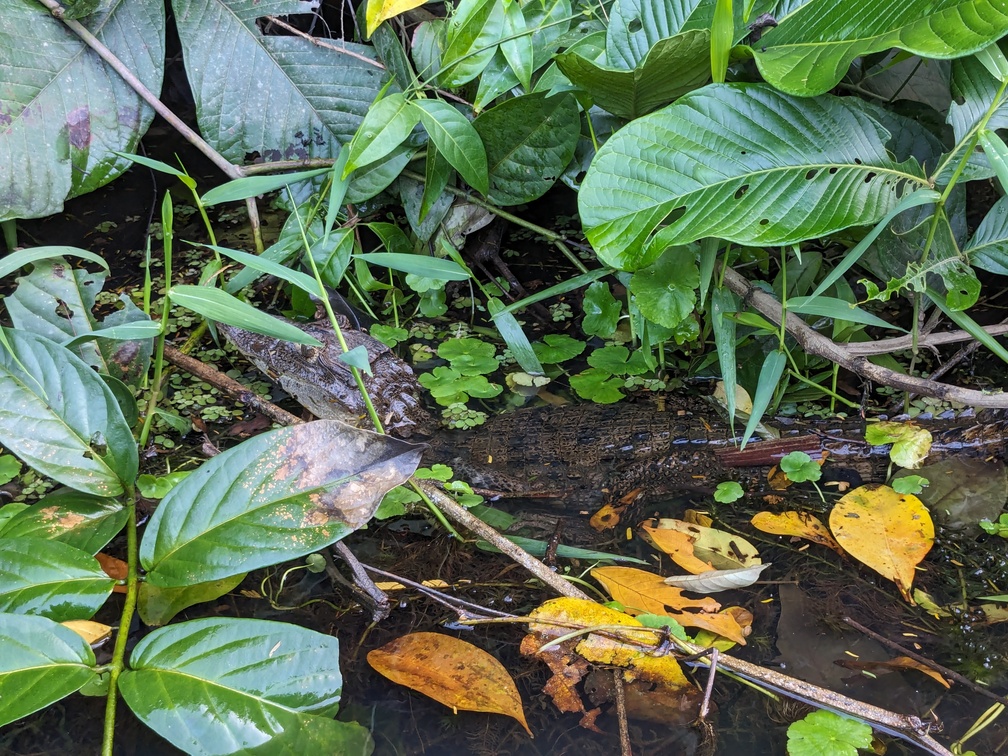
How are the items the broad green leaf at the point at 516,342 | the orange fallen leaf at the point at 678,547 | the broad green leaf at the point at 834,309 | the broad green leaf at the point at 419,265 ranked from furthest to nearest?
the broad green leaf at the point at 516,342 < the broad green leaf at the point at 419,265 < the broad green leaf at the point at 834,309 < the orange fallen leaf at the point at 678,547

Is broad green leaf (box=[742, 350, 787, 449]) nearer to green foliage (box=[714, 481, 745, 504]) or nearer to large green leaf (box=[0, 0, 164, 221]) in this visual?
green foliage (box=[714, 481, 745, 504])

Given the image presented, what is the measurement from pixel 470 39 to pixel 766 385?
108 centimetres

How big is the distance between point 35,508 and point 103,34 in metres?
1.42

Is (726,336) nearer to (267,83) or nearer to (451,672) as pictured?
(451,672)

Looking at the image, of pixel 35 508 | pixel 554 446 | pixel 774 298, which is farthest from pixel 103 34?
pixel 774 298

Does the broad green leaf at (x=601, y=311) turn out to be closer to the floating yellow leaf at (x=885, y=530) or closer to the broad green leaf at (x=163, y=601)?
the floating yellow leaf at (x=885, y=530)

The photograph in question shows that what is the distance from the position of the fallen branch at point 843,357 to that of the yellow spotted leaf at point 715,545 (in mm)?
448

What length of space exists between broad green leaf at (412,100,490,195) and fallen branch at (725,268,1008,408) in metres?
0.65

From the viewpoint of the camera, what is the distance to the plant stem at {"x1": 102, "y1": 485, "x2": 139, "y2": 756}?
0.98m

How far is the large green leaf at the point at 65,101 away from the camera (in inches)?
73.5

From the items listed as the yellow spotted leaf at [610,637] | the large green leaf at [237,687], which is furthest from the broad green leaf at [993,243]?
the large green leaf at [237,687]

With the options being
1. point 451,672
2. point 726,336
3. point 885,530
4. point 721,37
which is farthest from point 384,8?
point 885,530

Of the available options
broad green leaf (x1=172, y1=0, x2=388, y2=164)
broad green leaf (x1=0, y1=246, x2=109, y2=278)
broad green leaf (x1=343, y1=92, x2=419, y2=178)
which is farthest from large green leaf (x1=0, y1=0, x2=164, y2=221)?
broad green leaf (x1=343, y1=92, x2=419, y2=178)

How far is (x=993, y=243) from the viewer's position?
1461 millimetres
